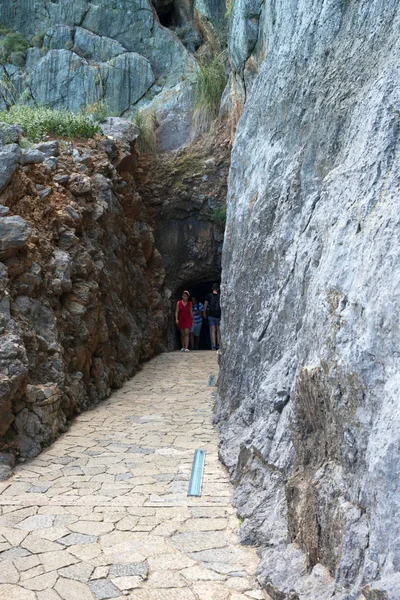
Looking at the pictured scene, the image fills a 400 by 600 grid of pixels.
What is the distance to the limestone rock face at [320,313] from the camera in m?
3.00

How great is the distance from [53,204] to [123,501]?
233 inches

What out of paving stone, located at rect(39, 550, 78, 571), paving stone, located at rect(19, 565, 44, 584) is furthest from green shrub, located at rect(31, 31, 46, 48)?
paving stone, located at rect(19, 565, 44, 584)

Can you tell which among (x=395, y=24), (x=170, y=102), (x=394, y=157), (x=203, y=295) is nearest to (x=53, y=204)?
(x=395, y=24)

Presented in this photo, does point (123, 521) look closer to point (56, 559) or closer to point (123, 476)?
point (56, 559)

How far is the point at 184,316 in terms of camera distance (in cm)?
1545

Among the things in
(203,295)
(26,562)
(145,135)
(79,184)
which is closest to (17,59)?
(145,135)

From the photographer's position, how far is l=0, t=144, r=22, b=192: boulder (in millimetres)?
8914

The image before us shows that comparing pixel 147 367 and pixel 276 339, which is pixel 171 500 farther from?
pixel 147 367

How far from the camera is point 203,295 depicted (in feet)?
69.1

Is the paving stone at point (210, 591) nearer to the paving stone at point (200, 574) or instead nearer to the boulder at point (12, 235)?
the paving stone at point (200, 574)

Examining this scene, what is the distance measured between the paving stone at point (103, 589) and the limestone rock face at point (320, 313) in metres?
1.07

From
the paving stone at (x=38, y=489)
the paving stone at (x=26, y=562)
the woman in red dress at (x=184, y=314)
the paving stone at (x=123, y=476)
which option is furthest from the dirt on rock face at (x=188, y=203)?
the paving stone at (x=26, y=562)

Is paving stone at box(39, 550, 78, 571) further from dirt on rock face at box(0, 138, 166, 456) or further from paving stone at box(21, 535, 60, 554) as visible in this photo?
dirt on rock face at box(0, 138, 166, 456)

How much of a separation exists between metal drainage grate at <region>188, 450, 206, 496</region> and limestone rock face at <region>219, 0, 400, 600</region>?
0.33 metres
